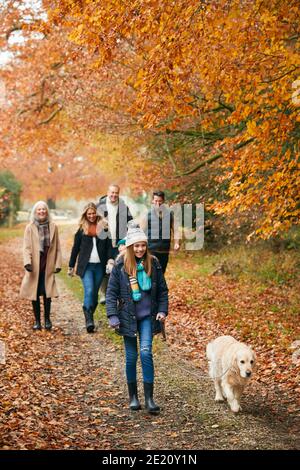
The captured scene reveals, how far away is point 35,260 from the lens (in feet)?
36.6

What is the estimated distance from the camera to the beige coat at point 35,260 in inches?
435

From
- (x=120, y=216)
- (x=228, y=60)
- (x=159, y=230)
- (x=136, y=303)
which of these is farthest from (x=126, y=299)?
(x=228, y=60)

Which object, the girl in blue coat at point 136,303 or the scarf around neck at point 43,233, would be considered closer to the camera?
the girl in blue coat at point 136,303

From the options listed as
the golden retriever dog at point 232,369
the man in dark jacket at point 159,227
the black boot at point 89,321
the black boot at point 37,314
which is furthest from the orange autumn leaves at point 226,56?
the black boot at point 37,314

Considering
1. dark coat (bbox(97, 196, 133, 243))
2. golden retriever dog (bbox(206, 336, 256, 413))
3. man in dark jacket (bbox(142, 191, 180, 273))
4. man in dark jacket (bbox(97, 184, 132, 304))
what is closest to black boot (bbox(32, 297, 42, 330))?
man in dark jacket (bbox(97, 184, 132, 304))

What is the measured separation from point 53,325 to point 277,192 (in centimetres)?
522

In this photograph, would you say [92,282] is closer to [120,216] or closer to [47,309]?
[47,309]

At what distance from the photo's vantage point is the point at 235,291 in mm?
14766

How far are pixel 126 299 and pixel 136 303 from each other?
132 mm

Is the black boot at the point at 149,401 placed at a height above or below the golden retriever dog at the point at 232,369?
below

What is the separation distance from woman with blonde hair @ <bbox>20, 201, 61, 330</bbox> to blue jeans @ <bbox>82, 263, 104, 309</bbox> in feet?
1.76

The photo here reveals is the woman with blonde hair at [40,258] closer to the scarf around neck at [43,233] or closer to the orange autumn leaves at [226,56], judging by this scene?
the scarf around neck at [43,233]
